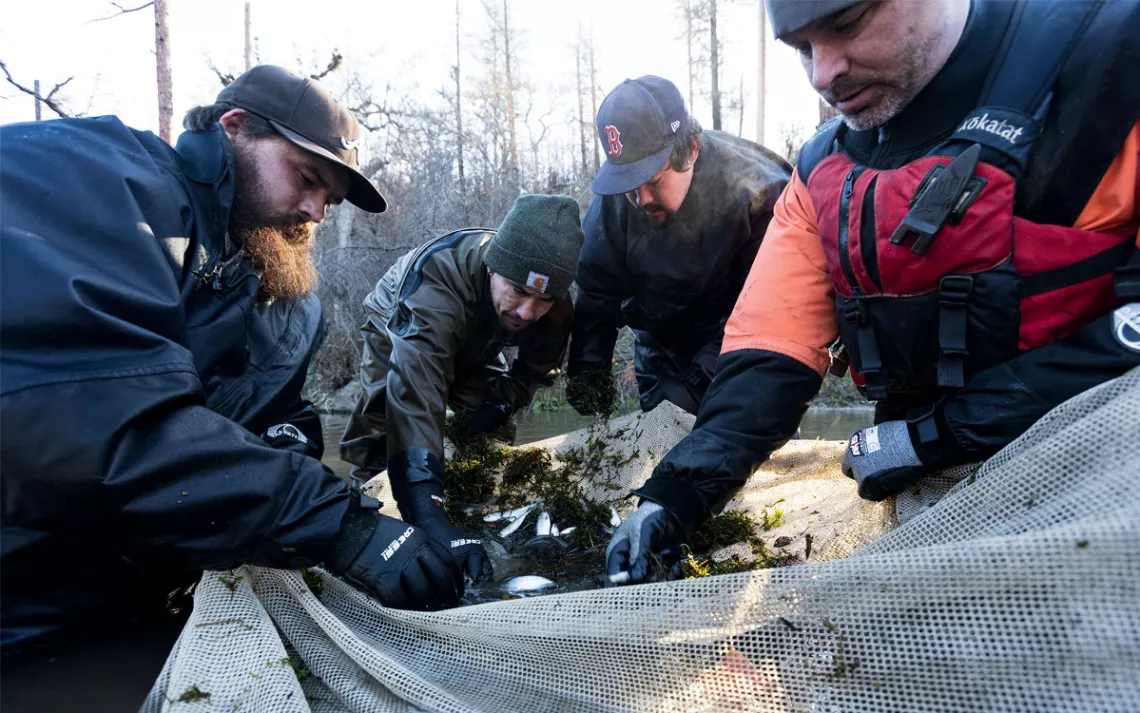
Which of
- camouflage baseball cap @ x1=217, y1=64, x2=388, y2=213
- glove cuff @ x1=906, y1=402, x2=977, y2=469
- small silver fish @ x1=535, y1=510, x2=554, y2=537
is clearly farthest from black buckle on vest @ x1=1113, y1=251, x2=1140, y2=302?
camouflage baseball cap @ x1=217, y1=64, x2=388, y2=213

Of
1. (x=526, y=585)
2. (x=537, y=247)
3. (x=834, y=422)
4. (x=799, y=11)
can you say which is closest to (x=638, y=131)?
(x=537, y=247)

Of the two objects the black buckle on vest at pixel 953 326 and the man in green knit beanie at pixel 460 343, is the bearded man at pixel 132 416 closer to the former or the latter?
the man in green knit beanie at pixel 460 343

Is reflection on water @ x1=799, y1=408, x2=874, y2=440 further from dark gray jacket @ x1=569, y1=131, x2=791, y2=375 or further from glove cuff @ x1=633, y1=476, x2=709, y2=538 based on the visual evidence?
glove cuff @ x1=633, y1=476, x2=709, y2=538

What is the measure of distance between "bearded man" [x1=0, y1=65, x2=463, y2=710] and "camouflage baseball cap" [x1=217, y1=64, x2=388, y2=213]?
1.09 feet

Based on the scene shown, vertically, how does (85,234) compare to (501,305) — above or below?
above

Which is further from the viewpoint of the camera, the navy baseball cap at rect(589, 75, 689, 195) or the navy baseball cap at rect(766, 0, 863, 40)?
the navy baseball cap at rect(589, 75, 689, 195)

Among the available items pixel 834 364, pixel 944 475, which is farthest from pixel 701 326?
pixel 944 475

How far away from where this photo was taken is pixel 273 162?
3525 millimetres

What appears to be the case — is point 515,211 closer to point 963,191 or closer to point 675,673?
point 963,191

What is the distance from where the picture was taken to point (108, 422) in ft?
7.15

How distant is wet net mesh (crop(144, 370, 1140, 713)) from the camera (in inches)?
59.0

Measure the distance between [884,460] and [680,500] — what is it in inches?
29.0

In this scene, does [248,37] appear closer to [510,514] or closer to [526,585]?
[510,514]

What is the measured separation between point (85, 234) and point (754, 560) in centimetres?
257
